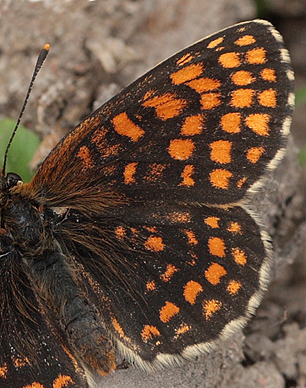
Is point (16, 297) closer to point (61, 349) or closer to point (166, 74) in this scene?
point (61, 349)

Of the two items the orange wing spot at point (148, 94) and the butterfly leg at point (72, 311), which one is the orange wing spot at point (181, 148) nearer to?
the orange wing spot at point (148, 94)

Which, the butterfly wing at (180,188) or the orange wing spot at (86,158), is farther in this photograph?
the orange wing spot at (86,158)

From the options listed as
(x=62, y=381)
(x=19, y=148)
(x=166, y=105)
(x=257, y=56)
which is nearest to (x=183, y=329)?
(x=62, y=381)

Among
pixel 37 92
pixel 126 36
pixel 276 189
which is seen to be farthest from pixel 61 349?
pixel 126 36

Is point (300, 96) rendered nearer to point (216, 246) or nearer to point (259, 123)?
point (259, 123)

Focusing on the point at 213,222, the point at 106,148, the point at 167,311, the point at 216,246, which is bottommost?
the point at 167,311

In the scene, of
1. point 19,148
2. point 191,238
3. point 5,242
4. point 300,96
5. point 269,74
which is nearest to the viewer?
point 269,74

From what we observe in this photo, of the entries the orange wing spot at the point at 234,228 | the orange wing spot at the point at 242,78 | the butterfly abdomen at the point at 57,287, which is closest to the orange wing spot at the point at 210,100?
the orange wing spot at the point at 242,78

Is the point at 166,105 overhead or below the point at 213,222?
overhead
